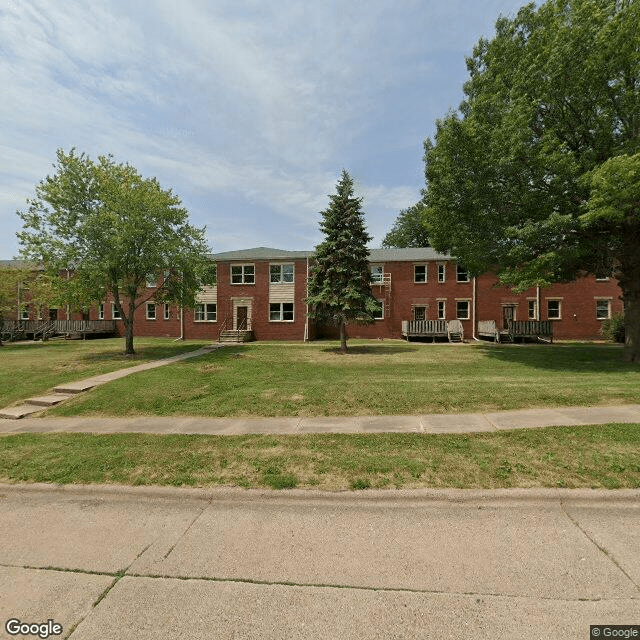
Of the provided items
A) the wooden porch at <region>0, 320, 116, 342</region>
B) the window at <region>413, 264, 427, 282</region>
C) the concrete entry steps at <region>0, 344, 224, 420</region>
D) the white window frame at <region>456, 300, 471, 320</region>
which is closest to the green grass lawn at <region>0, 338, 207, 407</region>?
the concrete entry steps at <region>0, 344, 224, 420</region>

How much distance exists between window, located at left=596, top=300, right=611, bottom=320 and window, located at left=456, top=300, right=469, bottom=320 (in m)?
10.2

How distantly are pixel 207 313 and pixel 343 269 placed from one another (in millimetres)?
16153

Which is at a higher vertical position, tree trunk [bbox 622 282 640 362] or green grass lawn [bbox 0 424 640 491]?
tree trunk [bbox 622 282 640 362]

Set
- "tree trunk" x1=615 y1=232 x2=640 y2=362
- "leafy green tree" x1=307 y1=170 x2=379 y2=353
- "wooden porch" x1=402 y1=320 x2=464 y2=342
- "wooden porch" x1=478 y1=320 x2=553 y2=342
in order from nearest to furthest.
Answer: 1. "tree trunk" x1=615 y1=232 x2=640 y2=362
2. "leafy green tree" x1=307 y1=170 x2=379 y2=353
3. "wooden porch" x1=478 y1=320 x2=553 y2=342
4. "wooden porch" x1=402 y1=320 x2=464 y2=342

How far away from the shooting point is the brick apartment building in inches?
1168

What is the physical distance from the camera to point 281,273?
31000 mm

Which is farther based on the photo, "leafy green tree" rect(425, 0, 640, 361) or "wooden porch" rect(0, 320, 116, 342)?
"wooden porch" rect(0, 320, 116, 342)

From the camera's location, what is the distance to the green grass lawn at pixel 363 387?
892cm

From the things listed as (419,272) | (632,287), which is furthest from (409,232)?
(632,287)

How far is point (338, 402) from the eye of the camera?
30.7 ft

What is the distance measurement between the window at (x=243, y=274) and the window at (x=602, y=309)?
2881 centimetres

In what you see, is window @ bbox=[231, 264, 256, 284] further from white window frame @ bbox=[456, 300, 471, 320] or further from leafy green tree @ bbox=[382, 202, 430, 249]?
leafy green tree @ bbox=[382, 202, 430, 249]

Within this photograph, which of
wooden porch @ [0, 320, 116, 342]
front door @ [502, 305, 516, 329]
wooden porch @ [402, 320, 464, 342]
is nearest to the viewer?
wooden porch @ [402, 320, 464, 342]

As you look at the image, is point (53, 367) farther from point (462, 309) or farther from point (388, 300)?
point (462, 309)
